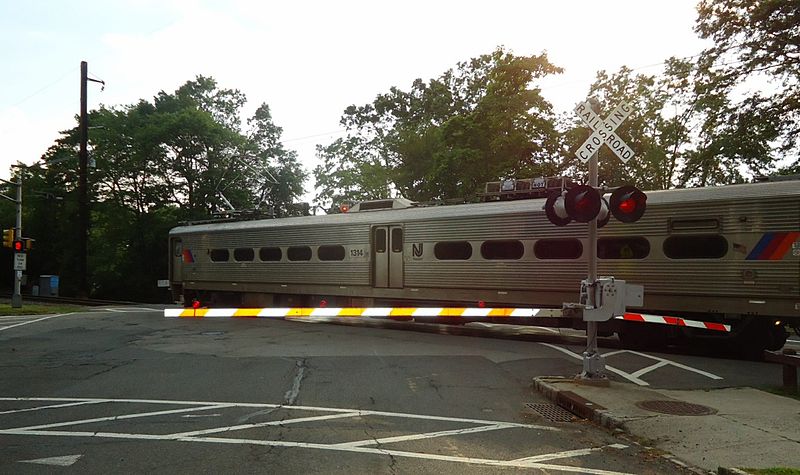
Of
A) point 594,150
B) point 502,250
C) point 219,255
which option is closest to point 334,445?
point 594,150

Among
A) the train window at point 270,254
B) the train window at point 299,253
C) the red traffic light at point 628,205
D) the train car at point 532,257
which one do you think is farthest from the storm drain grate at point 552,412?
the train window at point 270,254

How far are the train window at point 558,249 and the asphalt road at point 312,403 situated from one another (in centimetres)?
193

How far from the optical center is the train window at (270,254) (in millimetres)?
19375

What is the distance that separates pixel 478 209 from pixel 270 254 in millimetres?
7903

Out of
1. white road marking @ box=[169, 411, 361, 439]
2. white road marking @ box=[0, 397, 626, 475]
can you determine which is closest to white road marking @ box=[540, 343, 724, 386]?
white road marking @ box=[0, 397, 626, 475]

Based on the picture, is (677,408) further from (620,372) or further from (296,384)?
(296,384)

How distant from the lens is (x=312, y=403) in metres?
7.53

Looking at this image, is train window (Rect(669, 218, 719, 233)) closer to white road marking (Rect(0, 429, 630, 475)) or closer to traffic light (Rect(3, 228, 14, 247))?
white road marking (Rect(0, 429, 630, 475))

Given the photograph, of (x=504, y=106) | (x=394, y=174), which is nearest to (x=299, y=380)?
(x=504, y=106)

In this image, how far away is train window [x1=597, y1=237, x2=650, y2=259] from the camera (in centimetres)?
1238

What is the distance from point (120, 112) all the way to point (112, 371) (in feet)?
127

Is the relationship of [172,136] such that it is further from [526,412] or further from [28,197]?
[526,412]

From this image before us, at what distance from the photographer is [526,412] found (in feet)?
23.9

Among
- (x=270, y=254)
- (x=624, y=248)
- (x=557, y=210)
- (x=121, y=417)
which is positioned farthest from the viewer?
(x=270, y=254)
